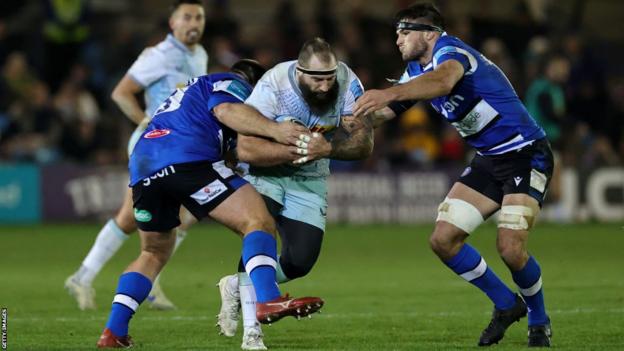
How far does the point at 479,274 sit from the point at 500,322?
0.39m

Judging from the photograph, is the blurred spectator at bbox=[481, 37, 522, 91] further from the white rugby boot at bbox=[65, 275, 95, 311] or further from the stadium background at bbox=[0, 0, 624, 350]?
the white rugby boot at bbox=[65, 275, 95, 311]

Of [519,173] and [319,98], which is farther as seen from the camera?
[519,173]

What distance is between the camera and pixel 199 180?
8469 mm

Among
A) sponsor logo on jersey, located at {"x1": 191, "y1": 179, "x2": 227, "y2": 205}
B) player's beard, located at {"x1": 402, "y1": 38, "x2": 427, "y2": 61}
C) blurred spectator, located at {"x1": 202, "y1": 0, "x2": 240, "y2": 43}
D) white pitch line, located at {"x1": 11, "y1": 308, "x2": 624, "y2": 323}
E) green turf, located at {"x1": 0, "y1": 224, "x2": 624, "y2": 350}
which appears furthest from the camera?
blurred spectator, located at {"x1": 202, "y1": 0, "x2": 240, "y2": 43}

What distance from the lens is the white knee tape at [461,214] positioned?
920 cm

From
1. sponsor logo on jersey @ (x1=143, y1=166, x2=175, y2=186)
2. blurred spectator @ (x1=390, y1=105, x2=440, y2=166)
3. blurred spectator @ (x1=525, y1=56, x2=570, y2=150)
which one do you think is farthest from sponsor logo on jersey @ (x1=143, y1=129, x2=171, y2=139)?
blurred spectator @ (x1=390, y1=105, x2=440, y2=166)

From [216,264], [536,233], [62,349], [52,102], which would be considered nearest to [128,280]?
[62,349]

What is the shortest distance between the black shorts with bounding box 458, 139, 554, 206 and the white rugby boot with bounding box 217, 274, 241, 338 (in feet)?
6.15

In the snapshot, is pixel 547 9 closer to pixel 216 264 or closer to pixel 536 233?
pixel 536 233

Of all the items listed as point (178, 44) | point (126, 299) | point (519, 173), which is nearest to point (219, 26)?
point (178, 44)

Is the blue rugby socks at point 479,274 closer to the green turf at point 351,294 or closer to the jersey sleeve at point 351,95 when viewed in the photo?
the green turf at point 351,294

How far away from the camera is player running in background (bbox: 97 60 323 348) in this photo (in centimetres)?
838

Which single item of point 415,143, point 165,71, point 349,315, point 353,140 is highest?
point 165,71

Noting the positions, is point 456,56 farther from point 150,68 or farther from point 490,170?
point 150,68
